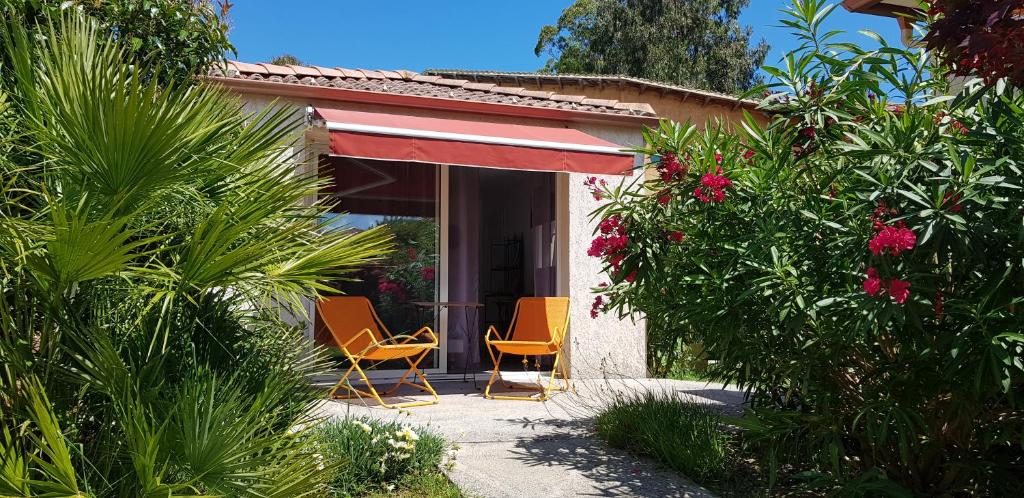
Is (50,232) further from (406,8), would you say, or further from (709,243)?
(406,8)

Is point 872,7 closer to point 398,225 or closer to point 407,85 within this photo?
point 407,85

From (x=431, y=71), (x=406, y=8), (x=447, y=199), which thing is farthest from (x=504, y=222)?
(x=406, y=8)

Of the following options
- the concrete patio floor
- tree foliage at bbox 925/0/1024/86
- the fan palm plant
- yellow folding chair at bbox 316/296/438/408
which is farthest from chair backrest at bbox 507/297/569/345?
tree foliage at bbox 925/0/1024/86

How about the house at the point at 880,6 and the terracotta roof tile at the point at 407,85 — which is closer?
the terracotta roof tile at the point at 407,85

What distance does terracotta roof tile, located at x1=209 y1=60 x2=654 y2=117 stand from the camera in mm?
9594

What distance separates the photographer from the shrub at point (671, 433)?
5.54 m

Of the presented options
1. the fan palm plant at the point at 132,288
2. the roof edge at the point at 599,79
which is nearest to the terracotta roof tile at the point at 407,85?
the fan palm plant at the point at 132,288

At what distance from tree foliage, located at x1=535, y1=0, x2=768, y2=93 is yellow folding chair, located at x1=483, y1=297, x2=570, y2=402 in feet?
85.6

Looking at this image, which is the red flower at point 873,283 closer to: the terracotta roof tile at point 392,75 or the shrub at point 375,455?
the shrub at point 375,455

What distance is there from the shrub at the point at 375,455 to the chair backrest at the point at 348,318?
2.88 metres

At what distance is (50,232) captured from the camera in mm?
3080

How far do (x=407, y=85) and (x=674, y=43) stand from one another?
26.7 metres

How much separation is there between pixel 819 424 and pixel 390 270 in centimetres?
689

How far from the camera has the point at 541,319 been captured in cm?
995
